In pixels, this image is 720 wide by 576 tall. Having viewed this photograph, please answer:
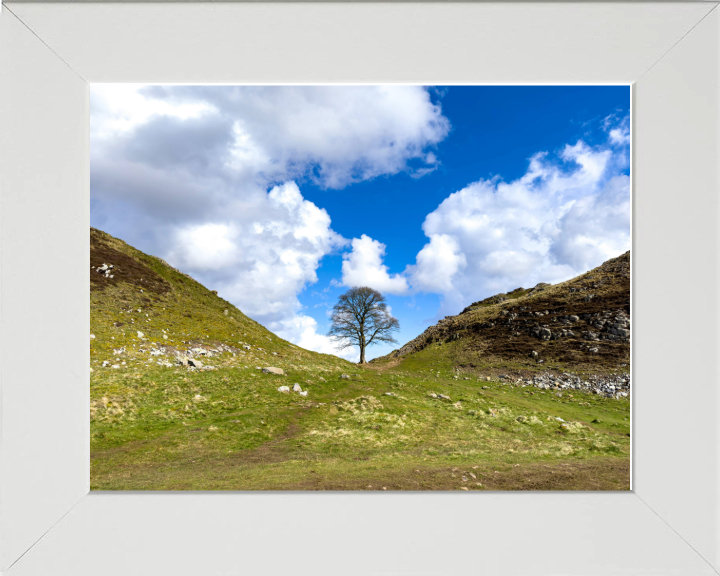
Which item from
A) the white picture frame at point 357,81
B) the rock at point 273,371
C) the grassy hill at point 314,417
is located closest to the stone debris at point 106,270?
the grassy hill at point 314,417

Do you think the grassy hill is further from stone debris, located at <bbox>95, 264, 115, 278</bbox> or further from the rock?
the rock

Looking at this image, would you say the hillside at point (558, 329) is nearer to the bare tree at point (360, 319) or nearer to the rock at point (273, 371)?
the bare tree at point (360, 319)

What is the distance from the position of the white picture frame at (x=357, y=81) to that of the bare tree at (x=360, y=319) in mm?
12489

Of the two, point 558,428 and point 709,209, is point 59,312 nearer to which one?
point 709,209

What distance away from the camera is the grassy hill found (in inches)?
172

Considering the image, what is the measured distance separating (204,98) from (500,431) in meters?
9.05

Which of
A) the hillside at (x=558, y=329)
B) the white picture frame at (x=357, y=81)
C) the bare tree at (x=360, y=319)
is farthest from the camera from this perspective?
the bare tree at (x=360, y=319)

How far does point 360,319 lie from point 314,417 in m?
8.89

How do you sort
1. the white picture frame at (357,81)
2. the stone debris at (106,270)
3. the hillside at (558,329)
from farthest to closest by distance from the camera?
the hillside at (558,329)
the stone debris at (106,270)
the white picture frame at (357,81)

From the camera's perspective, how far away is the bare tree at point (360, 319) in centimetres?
1520

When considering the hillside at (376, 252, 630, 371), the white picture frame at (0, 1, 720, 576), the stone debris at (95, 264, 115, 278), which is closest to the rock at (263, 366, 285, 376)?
the white picture frame at (0, 1, 720, 576)

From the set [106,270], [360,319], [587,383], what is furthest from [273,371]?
[587,383]

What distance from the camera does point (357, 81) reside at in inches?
104

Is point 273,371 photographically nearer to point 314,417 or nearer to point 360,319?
point 314,417
